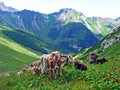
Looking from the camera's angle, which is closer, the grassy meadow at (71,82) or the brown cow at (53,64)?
the grassy meadow at (71,82)

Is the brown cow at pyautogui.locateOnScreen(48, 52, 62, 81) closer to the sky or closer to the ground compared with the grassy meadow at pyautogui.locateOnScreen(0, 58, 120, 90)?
closer to the sky

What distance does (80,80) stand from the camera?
31719 millimetres

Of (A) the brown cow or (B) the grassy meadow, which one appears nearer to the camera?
(B) the grassy meadow

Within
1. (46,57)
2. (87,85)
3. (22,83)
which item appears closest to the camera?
(87,85)

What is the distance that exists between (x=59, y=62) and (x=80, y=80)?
154 inches

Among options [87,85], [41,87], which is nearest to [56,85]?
[41,87]

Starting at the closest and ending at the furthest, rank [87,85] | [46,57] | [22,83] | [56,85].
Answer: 1. [87,85]
2. [56,85]
3. [22,83]
4. [46,57]

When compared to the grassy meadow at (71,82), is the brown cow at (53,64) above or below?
above

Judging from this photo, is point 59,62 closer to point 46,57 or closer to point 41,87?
point 46,57

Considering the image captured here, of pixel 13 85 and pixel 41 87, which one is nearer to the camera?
pixel 41 87

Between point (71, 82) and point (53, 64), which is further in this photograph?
point (53, 64)

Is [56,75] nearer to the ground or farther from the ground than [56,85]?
farther from the ground

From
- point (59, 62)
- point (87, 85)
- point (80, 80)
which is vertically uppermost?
point (59, 62)

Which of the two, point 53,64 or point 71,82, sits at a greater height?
point 53,64
